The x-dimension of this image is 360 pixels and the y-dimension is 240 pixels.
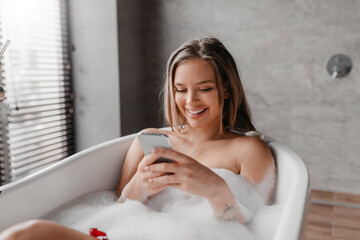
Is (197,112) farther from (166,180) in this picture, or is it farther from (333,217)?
(333,217)

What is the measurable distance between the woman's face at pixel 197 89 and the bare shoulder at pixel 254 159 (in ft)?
0.62

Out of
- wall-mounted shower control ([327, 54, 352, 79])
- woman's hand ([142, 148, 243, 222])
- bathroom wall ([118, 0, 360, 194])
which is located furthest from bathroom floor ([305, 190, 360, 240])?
woman's hand ([142, 148, 243, 222])

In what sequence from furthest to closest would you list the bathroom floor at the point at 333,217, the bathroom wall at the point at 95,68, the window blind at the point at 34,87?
1. the bathroom wall at the point at 95,68
2. the window blind at the point at 34,87
3. the bathroom floor at the point at 333,217

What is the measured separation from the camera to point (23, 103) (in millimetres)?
2076

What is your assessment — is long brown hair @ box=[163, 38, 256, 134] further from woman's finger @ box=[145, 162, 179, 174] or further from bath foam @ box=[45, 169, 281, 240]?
woman's finger @ box=[145, 162, 179, 174]

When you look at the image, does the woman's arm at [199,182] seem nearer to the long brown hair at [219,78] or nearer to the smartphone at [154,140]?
the smartphone at [154,140]

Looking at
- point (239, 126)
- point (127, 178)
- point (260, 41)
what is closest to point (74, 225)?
point (127, 178)

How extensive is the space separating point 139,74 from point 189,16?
609 millimetres

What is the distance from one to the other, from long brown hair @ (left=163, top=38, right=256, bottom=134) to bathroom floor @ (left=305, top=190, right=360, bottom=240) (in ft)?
2.82

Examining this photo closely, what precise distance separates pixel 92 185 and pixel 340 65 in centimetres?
179

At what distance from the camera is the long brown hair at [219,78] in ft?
4.30

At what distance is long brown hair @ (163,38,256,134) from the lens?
1312mm

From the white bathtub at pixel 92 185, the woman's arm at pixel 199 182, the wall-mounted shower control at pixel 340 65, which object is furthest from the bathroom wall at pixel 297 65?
the woman's arm at pixel 199 182

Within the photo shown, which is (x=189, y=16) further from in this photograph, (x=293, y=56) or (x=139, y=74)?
(x=293, y=56)
